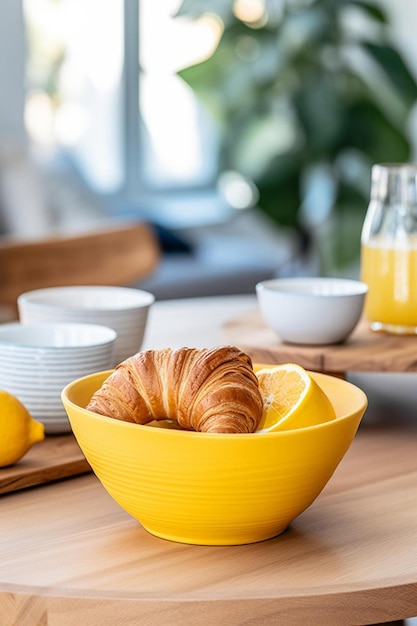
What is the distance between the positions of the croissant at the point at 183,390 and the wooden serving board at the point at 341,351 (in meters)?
0.37

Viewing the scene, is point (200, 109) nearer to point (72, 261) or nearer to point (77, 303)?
point (72, 261)

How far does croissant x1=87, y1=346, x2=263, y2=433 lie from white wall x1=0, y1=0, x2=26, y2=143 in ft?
13.6

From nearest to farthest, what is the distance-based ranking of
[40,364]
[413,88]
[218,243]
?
[40,364], [413,88], [218,243]

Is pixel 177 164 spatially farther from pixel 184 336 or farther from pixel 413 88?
pixel 184 336

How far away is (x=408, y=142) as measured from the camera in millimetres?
3994

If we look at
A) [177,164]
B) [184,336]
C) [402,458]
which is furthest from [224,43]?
[402,458]

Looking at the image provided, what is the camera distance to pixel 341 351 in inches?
47.6

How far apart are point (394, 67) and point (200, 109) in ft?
6.52

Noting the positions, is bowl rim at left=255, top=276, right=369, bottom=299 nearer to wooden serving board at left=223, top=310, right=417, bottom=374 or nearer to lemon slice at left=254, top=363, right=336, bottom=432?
wooden serving board at left=223, top=310, right=417, bottom=374

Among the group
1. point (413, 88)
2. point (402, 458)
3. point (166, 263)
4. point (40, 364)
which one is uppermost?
point (413, 88)

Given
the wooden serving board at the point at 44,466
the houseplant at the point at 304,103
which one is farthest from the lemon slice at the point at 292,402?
the houseplant at the point at 304,103

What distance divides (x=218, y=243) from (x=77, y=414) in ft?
12.8

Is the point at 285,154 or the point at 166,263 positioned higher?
the point at 285,154

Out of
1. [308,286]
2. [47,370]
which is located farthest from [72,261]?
[47,370]
